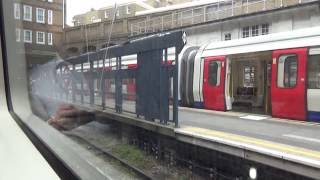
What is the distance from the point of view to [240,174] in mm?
1980

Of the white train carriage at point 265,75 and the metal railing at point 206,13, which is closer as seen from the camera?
the metal railing at point 206,13

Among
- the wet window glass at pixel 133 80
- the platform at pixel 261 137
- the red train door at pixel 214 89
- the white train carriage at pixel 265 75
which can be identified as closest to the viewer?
the wet window glass at pixel 133 80

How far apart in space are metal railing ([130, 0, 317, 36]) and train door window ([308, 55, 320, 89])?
1.32 meters

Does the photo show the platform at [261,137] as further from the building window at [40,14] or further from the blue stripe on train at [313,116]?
the building window at [40,14]

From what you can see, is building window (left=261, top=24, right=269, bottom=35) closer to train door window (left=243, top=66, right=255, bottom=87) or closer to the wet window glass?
the wet window glass

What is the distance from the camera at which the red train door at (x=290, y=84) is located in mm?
2461

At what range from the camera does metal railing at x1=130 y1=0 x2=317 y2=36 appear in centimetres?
116

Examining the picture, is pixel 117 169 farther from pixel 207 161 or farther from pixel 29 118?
pixel 29 118

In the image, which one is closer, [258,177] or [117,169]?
[117,169]

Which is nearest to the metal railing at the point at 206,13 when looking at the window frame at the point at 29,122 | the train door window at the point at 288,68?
the window frame at the point at 29,122

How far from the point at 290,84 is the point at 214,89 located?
62cm

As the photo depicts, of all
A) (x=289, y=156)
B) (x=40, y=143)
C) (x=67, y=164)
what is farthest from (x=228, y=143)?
(x=67, y=164)

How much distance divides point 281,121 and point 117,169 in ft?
3.71

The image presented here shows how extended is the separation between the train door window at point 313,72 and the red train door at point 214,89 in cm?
53
